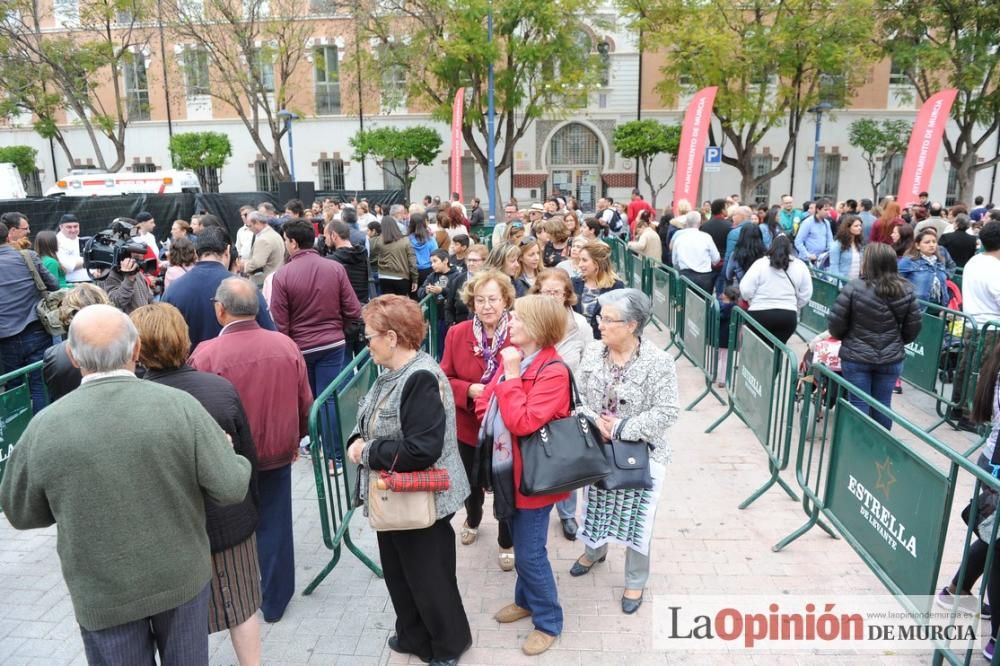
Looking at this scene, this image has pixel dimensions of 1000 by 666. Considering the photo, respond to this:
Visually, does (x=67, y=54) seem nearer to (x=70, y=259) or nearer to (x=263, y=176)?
(x=263, y=176)

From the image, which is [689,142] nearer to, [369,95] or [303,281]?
[303,281]

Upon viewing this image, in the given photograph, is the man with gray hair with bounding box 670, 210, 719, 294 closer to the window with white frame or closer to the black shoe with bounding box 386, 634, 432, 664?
the black shoe with bounding box 386, 634, 432, 664

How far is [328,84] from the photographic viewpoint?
33.1 metres

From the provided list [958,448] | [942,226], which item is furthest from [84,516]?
[942,226]

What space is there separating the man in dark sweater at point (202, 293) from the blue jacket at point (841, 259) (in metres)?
7.08

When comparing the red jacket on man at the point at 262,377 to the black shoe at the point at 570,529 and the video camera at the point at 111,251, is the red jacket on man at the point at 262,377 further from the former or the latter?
the video camera at the point at 111,251

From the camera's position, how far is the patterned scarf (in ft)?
13.7

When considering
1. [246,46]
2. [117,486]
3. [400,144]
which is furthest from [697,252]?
[246,46]

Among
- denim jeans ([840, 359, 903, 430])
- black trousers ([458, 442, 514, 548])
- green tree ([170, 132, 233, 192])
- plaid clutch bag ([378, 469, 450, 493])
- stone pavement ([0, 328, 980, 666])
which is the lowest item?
stone pavement ([0, 328, 980, 666])

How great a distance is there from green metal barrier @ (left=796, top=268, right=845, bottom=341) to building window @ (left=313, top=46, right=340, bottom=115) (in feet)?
92.8

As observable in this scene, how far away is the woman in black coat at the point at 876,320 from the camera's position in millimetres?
5348

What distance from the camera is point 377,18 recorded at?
26.6 meters

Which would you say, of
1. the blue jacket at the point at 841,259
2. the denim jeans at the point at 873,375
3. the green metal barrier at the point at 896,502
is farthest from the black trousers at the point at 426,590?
the blue jacket at the point at 841,259

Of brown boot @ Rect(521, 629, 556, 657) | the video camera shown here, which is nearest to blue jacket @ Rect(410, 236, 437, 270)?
the video camera
